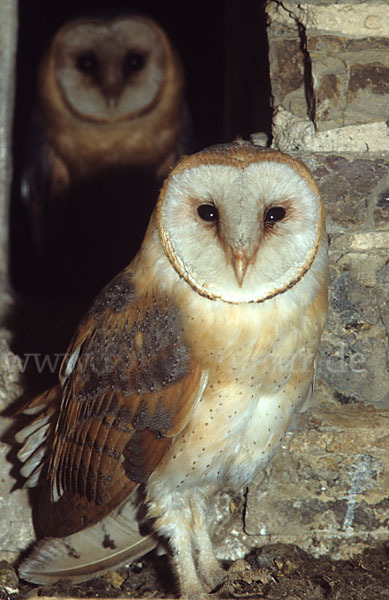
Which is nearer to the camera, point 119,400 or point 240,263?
point 240,263

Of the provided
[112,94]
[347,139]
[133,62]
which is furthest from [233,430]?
[133,62]

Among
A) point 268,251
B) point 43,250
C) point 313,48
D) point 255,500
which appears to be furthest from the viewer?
point 43,250

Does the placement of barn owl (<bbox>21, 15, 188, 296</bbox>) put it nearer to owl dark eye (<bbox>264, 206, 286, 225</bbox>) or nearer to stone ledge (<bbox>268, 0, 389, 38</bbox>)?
stone ledge (<bbox>268, 0, 389, 38</bbox>)

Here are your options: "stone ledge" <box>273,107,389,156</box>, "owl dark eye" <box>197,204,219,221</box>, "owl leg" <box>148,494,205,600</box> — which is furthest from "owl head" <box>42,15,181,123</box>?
"owl leg" <box>148,494,205,600</box>

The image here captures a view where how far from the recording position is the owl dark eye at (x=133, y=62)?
2.85 metres

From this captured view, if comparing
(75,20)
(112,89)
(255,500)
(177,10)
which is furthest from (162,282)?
(177,10)

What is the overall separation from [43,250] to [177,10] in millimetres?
1542

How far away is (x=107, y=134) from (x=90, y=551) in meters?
1.67

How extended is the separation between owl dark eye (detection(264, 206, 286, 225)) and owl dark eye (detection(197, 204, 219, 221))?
0.09m

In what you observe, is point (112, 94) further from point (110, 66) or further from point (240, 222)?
point (240, 222)

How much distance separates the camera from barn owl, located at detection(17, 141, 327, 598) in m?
1.38

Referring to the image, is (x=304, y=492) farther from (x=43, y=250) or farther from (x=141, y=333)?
(x=43, y=250)

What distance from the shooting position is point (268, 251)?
4.56 ft

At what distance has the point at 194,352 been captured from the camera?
148cm
